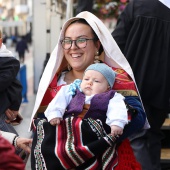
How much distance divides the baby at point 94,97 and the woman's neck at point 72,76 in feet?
0.69

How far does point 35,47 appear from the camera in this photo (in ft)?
28.0

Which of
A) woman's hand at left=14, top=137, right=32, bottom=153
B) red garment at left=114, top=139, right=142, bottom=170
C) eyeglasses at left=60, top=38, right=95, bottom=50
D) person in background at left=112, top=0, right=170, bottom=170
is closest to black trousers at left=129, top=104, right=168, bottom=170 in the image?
person in background at left=112, top=0, right=170, bottom=170

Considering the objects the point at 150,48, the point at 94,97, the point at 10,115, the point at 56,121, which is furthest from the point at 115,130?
the point at 150,48

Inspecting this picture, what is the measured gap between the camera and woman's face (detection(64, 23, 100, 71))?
8.79 ft

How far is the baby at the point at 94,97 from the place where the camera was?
2.31 metres

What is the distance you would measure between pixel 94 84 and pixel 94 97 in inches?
3.4

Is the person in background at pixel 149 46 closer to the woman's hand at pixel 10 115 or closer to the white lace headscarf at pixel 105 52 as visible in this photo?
the white lace headscarf at pixel 105 52

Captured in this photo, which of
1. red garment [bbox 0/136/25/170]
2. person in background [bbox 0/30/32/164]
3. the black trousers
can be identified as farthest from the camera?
the black trousers

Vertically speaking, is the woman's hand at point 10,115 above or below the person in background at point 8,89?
below

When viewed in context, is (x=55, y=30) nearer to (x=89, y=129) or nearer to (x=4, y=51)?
(x=4, y=51)

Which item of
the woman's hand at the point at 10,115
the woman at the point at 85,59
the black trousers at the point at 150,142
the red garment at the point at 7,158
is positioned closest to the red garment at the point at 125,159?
the woman at the point at 85,59

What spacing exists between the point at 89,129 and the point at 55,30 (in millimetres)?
4999

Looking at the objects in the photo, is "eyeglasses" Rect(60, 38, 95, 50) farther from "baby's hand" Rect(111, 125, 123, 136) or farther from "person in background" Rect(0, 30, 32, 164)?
"person in background" Rect(0, 30, 32, 164)

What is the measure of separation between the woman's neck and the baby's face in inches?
12.6
